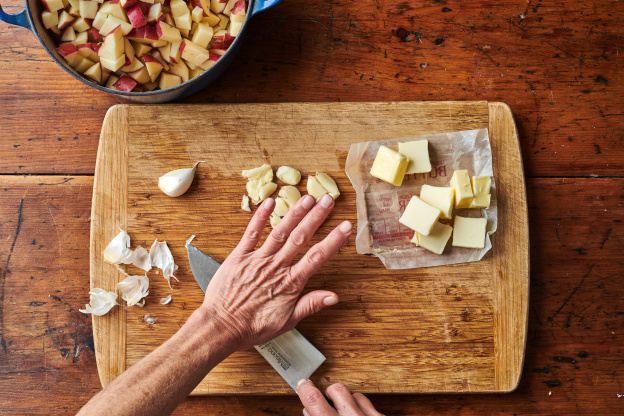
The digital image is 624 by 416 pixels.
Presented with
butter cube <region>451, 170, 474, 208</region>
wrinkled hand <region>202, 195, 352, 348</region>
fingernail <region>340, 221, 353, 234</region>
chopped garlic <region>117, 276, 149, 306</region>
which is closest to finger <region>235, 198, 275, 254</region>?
wrinkled hand <region>202, 195, 352, 348</region>

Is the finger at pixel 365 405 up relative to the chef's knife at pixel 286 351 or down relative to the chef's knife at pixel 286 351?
down

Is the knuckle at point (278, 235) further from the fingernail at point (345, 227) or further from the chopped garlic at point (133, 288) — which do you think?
the chopped garlic at point (133, 288)

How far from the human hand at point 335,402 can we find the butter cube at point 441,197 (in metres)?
0.64

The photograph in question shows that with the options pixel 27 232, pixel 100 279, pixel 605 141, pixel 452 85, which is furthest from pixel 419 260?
pixel 27 232

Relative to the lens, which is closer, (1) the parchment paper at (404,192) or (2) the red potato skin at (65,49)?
(2) the red potato skin at (65,49)

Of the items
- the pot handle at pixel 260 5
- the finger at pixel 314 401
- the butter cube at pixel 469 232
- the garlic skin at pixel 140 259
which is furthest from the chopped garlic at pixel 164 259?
the butter cube at pixel 469 232

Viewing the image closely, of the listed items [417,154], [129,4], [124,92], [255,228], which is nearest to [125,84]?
[124,92]

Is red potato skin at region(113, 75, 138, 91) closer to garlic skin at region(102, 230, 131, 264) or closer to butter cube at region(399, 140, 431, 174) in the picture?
garlic skin at region(102, 230, 131, 264)

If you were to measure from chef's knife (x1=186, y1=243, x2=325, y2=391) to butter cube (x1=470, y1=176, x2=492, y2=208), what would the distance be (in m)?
0.70

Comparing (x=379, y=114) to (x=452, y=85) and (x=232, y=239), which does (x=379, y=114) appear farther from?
(x=232, y=239)

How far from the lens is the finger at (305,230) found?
1.31m

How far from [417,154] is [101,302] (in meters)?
1.12

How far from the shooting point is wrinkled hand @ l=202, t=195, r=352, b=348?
1.30 metres

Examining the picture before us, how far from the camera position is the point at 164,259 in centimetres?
143
